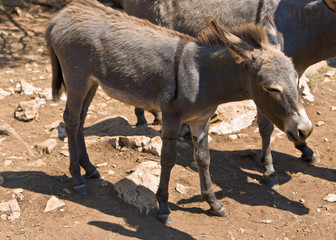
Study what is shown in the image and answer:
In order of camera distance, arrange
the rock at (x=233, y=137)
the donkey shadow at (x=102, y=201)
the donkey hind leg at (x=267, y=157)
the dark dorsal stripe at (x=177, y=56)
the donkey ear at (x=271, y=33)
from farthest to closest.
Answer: the rock at (x=233, y=137) → the donkey hind leg at (x=267, y=157) → the donkey shadow at (x=102, y=201) → the dark dorsal stripe at (x=177, y=56) → the donkey ear at (x=271, y=33)

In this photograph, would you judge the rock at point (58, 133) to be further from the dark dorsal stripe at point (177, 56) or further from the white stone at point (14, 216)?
the dark dorsal stripe at point (177, 56)

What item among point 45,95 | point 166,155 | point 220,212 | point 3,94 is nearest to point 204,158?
point 166,155

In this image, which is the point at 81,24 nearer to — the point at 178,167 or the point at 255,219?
the point at 178,167

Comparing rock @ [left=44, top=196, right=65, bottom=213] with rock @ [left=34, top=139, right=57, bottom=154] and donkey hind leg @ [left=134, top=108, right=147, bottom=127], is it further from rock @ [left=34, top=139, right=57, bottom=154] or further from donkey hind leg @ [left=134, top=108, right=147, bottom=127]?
donkey hind leg @ [left=134, top=108, right=147, bottom=127]

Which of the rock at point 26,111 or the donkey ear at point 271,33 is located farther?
the rock at point 26,111

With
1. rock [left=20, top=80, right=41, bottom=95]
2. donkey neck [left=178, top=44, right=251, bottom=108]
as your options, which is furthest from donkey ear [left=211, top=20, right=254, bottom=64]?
rock [left=20, top=80, right=41, bottom=95]

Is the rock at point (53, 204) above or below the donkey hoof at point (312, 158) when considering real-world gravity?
below

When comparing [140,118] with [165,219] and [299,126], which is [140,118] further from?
[299,126]

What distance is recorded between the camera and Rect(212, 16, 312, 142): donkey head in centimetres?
366

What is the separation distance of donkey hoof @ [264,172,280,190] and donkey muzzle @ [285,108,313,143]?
70.4 inches

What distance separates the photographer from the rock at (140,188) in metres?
4.74

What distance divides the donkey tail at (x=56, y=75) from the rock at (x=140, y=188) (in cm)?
130

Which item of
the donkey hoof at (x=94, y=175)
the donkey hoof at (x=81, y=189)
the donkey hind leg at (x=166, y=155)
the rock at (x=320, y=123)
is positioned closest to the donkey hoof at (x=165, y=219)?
the donkey hind leg at (x=166, y=155)

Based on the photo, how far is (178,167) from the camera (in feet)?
18.3
